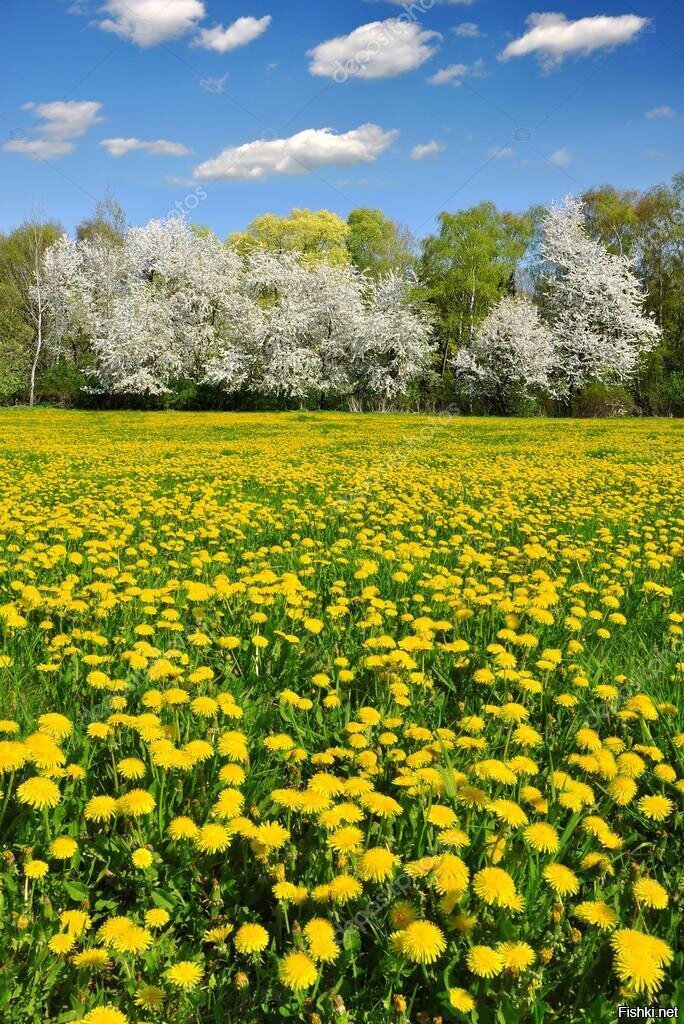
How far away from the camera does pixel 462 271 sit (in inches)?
1706

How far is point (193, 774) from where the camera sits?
2.17 metres

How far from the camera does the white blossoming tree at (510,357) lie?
36562 mm

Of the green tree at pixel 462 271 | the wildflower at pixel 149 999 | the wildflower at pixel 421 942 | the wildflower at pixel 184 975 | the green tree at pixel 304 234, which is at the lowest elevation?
the wildflower at pixel 149 999

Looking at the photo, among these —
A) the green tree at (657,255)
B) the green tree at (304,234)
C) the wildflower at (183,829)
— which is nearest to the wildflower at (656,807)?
the wildflower at (183,829)

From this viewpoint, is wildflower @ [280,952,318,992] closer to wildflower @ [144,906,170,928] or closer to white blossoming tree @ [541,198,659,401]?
wildflower @ [144,906,170,928]

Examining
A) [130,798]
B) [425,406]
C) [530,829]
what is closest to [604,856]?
Answer: [530,829]

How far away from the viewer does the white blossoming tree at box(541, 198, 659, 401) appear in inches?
1459

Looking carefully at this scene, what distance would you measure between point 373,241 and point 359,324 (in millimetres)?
20152

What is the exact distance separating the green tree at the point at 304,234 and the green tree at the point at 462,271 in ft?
23.9

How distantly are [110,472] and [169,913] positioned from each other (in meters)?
8.42

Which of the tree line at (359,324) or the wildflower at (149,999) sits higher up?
the tree line at (359,324)

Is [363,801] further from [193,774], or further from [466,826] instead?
[193,774]

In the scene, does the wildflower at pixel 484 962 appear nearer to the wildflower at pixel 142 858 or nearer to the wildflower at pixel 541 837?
the wildflower at pixel 541 837

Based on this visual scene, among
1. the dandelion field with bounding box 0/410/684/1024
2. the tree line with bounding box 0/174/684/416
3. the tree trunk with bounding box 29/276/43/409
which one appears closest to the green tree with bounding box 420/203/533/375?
the tree line with bounding box 0/174/684/416
